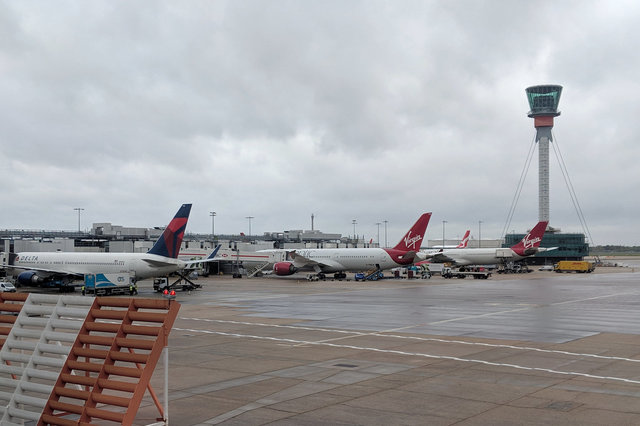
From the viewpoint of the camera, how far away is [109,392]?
14016 millimetres

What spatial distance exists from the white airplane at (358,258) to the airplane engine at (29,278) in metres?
29.5

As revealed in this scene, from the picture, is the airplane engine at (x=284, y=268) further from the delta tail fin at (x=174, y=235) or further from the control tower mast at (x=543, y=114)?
the control tower mast at (x=543, y=114)

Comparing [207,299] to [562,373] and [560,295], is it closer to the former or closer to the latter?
[560,295]

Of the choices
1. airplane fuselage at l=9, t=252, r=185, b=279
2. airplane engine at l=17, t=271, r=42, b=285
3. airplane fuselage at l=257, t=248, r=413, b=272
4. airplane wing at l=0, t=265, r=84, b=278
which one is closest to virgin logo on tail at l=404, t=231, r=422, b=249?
airplane fuselage at l=257, t=248, r=413, b=272

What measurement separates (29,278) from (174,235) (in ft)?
47.5

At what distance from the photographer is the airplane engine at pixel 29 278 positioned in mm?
54000

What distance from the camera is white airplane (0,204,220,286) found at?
51344 millimetres

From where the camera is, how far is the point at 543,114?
194 metres

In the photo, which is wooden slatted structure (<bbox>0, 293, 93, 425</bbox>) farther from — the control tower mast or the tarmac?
the control tower mast

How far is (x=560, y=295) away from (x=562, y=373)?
3324 cm

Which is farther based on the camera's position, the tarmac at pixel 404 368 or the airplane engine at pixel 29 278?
the airplane engine at pixel 29 278

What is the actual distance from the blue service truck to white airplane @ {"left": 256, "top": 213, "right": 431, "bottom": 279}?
2664cm

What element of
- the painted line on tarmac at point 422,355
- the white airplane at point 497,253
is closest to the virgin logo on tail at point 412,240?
the white airplane at point 497,253

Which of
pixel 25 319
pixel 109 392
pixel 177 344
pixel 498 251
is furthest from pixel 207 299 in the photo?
pixel 498 251
